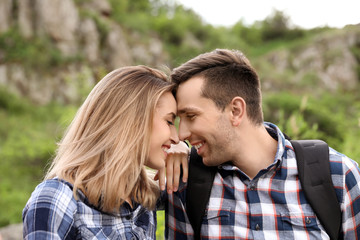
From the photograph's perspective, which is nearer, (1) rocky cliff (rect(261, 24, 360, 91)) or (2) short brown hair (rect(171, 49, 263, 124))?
(2) short brown hair (rect(171, 49, 263, 124))

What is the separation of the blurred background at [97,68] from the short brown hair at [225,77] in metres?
0.25

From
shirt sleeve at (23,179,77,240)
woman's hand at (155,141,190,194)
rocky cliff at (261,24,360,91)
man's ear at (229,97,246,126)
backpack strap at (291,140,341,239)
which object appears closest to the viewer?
shirt sleeve at (23,179,77,240)

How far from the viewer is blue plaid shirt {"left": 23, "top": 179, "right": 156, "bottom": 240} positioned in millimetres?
1635

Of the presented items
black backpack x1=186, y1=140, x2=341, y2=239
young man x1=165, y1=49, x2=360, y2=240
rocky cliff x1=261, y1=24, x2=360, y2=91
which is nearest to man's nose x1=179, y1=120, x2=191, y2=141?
young man x1=165, y1=49, x2=360, y2=240

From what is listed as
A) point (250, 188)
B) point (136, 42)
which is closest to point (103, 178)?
point (250, 188)

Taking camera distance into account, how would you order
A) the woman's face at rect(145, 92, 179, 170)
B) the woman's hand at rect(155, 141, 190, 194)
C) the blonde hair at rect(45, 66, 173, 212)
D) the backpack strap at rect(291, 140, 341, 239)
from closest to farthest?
the blonde hair at rect(45, 66, 173, 212) < the backpack strap at rect(291, 140, 341, 239) < the woman's face at rect(145, 92, 179, 170) < the woman's hand at rect(155, 141, 190, 194)

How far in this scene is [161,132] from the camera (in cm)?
214

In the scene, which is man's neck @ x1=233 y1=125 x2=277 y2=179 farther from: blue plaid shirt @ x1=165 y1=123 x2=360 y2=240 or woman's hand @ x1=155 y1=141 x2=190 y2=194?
woman's hand @ x1=155 y1=141 x2=190 y2=194

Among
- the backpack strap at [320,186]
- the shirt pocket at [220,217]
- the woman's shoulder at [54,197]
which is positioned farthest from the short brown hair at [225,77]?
the woman's shoulder at [54,197]

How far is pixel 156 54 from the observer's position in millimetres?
22953

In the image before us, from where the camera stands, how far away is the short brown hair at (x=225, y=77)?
236 centimetres

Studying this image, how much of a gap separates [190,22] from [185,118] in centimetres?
2716

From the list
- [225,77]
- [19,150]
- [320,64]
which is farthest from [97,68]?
[320,64]

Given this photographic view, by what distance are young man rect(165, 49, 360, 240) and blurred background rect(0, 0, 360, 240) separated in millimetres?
408
